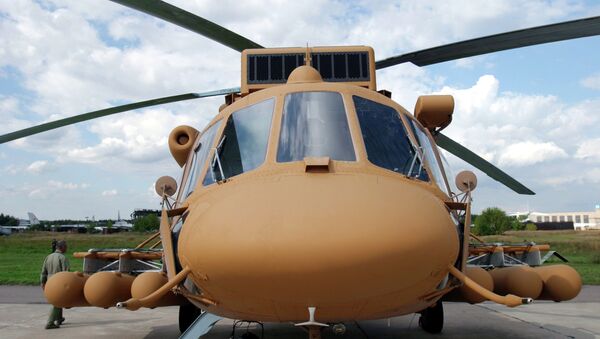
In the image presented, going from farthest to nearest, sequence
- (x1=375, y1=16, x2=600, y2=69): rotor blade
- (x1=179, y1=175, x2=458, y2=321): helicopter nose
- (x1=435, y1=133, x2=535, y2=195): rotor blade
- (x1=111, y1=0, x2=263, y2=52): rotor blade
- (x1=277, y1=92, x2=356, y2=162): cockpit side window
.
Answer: (x1=435, y1=133, x2=535, y2=195): rotor blade, (x1=111, y1=0, x2=263, y2=52): rotor blade, (x1=375, y1=16, x2=600, y2=69): rotor blade, (x1=277, y1=92, x2=356, y2=162): cockpit side window, (x1=179, y1=175, x2=458, y2=321): helicopter nose

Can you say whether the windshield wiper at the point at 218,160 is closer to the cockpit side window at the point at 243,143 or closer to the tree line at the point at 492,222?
the cockpit side window at the point at 243,143

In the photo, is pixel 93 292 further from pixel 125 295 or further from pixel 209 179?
pixel 209 179

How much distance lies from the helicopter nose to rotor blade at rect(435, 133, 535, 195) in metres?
4.38

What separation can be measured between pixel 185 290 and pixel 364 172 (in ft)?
5.00

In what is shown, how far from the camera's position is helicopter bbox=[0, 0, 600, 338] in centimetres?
302

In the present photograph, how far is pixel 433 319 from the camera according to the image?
26.4ft

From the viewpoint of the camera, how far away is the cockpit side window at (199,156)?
4824 millimetres

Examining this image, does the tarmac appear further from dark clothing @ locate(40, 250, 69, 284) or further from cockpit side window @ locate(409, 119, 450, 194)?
cockpit side window @ locate(409, 119, 450, 194)

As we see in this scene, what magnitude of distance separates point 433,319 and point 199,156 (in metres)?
4.71

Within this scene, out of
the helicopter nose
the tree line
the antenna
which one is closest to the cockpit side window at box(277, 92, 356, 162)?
the helicopter nose

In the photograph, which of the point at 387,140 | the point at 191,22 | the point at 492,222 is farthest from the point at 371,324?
the point at 492,222

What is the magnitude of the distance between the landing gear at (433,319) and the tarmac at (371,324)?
0.12 meters

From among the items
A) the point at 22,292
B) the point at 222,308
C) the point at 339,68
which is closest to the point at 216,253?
the point at 222,308

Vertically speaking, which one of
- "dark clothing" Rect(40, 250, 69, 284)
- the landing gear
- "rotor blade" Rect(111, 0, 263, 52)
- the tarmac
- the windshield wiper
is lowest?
the tarmac
